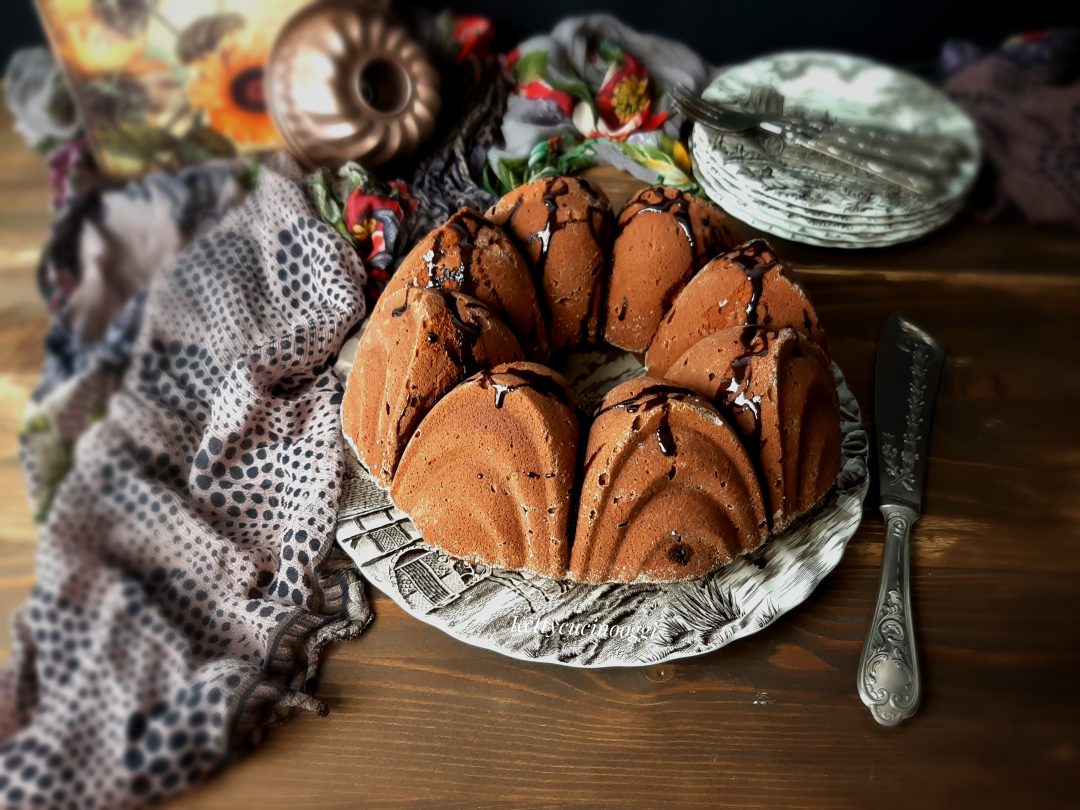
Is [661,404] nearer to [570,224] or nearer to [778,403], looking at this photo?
[778,403]

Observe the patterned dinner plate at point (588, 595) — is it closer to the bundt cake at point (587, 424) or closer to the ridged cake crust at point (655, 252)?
the bundt cake at point (587, 424)

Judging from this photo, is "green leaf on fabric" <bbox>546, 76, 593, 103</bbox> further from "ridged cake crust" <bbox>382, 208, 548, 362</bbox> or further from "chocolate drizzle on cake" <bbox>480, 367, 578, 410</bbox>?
"chocolate drizzle on cake" <bbox>480, 367, 578, 410</bbox>

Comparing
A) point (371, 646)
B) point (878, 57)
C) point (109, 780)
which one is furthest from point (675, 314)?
point (878, 57)

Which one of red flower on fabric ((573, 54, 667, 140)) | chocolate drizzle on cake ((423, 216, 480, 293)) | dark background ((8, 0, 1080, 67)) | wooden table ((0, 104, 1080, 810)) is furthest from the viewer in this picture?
dark background ((8, 0, 1080, 67))

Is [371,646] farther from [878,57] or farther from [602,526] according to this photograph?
[878,57]

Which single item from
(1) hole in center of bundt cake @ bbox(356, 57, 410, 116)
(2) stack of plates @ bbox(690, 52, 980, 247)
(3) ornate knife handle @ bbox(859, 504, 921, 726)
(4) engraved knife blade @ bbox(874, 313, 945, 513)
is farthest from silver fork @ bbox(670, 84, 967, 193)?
(3) ornate knife handle @ bbox(859, 504, 921, 726)

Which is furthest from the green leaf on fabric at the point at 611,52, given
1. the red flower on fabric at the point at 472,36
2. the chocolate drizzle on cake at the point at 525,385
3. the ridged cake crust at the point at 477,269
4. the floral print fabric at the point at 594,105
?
the chocolate drizzle on cake at the point at 525,385
